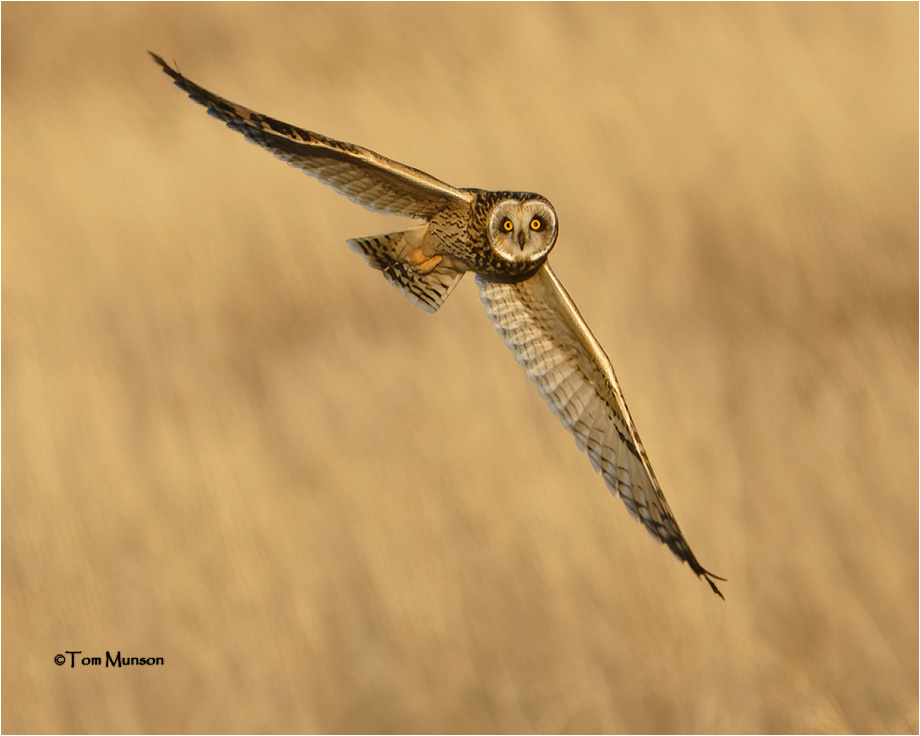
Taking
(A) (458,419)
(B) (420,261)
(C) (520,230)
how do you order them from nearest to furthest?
(C) (520,230) → (B) (420,261) → (A) (458,419)

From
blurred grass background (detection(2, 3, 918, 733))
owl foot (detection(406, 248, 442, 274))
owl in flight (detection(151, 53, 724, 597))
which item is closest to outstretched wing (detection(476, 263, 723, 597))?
owl in flight (detection(151, 53, 724, 597))

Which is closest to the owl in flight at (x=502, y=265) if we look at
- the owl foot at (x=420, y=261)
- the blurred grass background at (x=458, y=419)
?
the owl foot at (x=420, y=261)

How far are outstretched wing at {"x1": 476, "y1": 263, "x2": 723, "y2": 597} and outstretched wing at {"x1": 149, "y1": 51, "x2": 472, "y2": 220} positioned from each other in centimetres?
20

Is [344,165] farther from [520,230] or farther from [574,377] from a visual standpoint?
[574,377]

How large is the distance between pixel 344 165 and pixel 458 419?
8.24 ft

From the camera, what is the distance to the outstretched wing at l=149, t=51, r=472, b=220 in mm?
1015

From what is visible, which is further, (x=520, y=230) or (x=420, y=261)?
(x=420, y=261)

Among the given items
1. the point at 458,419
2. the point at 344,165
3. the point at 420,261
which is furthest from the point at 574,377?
the point at 458,419

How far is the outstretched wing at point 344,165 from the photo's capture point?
3.33 ft

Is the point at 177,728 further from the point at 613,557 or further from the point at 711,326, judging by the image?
the point at 711,326

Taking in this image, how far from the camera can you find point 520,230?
114cm

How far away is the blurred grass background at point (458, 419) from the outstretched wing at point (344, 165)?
7.51ft

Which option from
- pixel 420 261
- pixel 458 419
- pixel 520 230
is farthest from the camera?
pixel 458 419

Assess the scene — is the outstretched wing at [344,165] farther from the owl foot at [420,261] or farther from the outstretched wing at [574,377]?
the outstretched wing at [574,377]
